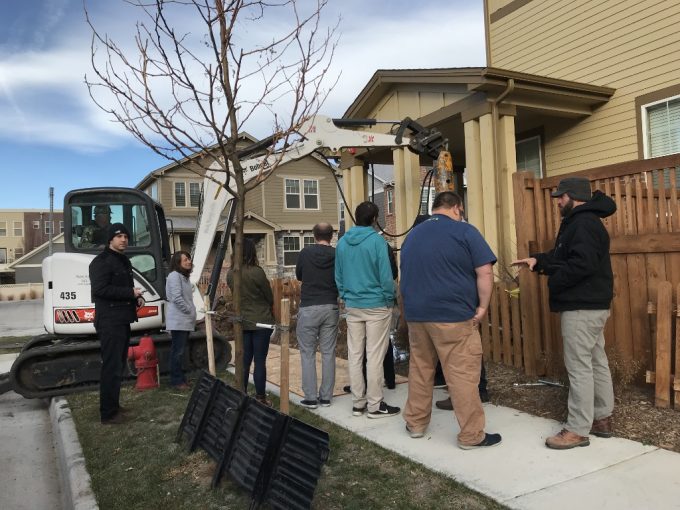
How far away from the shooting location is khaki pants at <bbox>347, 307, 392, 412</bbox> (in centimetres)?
495

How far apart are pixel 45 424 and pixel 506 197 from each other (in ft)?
22.6

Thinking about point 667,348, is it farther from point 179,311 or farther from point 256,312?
point 179,311

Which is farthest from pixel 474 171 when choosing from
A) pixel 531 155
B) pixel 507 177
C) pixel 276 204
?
pixel 276 204

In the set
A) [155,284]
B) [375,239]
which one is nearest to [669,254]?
[375,239]

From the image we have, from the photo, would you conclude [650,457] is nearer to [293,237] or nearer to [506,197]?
[506,197]

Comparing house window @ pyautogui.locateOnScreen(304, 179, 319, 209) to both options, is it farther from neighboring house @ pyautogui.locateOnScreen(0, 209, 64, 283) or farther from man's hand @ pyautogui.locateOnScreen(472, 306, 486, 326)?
neighboring house @ pyautogui.locateOnScreen(0, 209, 64, 283)

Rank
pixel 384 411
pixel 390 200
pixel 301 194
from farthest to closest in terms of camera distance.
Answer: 1. pixel 301 194
2. pixel 390 200
3. pixel 384 411

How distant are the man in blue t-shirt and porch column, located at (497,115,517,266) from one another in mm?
4353

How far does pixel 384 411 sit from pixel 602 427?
185 centimetres

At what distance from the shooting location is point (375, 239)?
5016mm

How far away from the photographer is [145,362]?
694 cm

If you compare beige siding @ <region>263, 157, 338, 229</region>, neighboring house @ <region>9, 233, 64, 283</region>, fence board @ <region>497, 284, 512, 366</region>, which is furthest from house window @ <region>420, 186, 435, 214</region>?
neighboring house @ <region>9, 233, 64, 283</region>

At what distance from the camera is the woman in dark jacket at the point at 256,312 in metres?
5.66

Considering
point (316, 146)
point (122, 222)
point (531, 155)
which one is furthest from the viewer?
point (531, 155)
